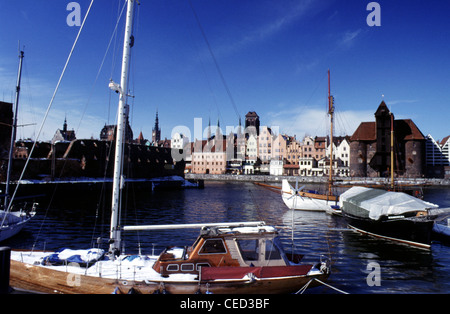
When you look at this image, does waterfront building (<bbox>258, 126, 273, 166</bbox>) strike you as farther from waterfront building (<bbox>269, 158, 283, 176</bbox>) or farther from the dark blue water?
the dark blue water

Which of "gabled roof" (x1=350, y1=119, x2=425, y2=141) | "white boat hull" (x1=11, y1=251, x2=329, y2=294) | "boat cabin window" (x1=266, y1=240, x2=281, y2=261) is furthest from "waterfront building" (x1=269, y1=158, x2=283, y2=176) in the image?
"white boat hull" (x1=11, y1=251, x2=329, y2=294)

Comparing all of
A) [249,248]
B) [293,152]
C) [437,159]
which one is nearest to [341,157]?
[293,152]

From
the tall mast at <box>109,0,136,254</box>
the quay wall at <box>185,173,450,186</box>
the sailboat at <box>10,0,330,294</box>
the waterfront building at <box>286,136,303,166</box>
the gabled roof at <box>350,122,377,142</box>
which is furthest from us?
the waterfront building at <box>286,136,303,166</box>

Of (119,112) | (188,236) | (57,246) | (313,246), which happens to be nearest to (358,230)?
(313,246)

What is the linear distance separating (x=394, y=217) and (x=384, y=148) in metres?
90.4

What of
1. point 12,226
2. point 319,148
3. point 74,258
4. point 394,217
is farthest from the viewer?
point 319,148

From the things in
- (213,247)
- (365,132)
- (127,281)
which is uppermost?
(365,132)

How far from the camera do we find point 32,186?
172 ft

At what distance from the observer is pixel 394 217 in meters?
23.3

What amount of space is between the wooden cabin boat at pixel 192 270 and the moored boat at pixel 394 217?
1470 cm

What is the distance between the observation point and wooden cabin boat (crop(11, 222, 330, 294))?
35.3ft

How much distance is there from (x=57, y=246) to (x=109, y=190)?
1890 inches

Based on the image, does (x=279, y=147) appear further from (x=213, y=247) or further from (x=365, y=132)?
(x=213, y=247)
